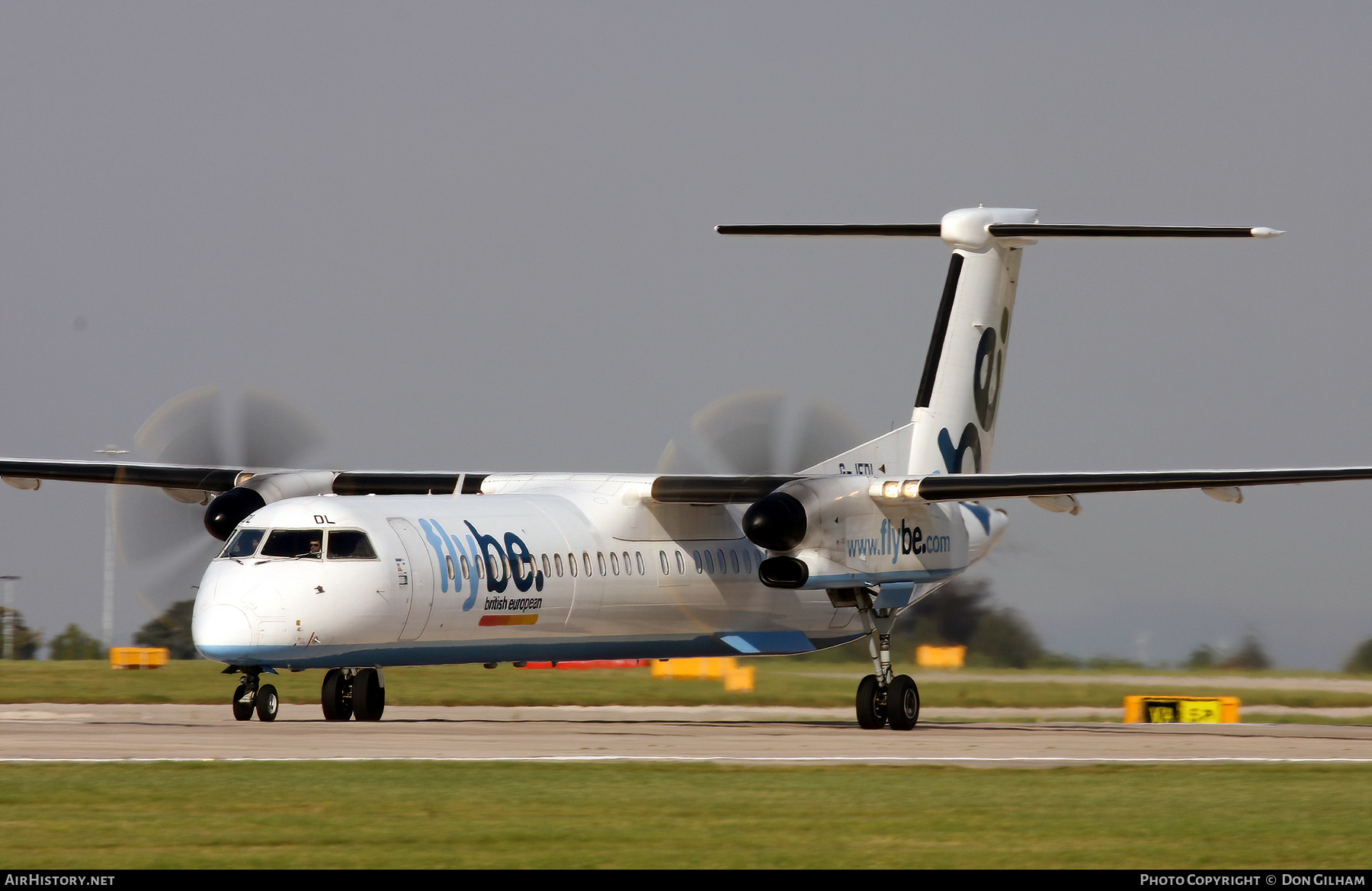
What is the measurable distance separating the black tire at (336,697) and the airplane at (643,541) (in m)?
0.03

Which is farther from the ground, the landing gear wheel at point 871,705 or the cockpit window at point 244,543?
the cockpit window at point 244,543

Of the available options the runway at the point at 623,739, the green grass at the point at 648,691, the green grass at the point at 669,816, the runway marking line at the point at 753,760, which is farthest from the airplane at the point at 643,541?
the green grass at the point at 669,816

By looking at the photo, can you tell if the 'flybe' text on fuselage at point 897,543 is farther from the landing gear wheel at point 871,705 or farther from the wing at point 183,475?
the wing at point 183,475

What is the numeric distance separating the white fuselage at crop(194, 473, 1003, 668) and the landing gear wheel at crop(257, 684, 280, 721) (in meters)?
1.26

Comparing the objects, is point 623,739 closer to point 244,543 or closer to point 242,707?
point 242,707

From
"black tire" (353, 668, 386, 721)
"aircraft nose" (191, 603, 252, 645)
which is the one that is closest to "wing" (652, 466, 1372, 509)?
"black tire" (353, 668, 386, 721)

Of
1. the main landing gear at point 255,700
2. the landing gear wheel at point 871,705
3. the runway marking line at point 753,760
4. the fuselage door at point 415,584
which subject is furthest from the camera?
the landing gear wheel at point 871,705

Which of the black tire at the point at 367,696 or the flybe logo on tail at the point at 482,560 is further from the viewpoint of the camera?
the black tire at the point at 367,696

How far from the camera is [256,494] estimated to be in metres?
24.0

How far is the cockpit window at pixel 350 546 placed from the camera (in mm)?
20172

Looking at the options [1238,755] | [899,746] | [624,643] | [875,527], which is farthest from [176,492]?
[1238,755]

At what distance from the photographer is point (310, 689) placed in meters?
30.1

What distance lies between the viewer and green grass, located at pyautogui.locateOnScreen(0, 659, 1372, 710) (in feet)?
92.9

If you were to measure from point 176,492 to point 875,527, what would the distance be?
32.7 ft
